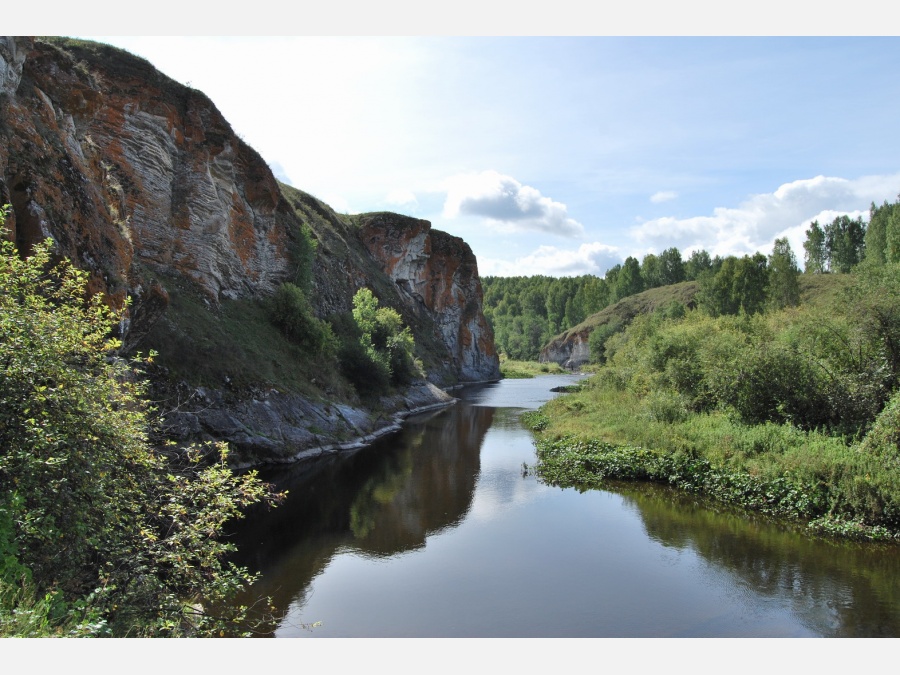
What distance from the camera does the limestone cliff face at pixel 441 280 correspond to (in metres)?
70.3

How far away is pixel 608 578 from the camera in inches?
500

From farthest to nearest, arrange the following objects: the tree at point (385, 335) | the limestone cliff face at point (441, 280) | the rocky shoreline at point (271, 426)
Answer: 1. the limestone cliff face at point (441, 280)
2. the tree at point (385, 335)
3. the rocky shoreline at point (271, 426)

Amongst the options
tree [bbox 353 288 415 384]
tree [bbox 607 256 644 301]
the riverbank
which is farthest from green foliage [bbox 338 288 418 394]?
tree [bbox 607 256 644 301]

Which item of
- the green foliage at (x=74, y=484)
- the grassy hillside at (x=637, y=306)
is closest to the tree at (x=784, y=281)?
the grassy hillside at (x=637, y=306)

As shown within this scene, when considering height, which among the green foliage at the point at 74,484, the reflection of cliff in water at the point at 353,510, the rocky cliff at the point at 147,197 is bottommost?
the reflection of cliff in water at the point at 353,510

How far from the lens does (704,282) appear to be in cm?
8562

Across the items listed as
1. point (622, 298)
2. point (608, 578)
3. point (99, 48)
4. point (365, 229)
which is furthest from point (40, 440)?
point (622, 298)

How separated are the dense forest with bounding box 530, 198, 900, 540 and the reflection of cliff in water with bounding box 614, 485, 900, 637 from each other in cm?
124

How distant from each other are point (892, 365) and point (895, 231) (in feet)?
188

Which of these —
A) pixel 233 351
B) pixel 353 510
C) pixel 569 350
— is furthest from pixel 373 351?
pixel 569 350

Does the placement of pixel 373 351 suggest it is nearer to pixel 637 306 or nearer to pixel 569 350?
pixel 637 306

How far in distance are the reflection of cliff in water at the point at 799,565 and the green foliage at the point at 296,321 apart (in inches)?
831

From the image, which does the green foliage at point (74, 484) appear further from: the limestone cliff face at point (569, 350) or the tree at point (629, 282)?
the tree at point (629, 282)

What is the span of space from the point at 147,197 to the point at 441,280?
55129 mm
